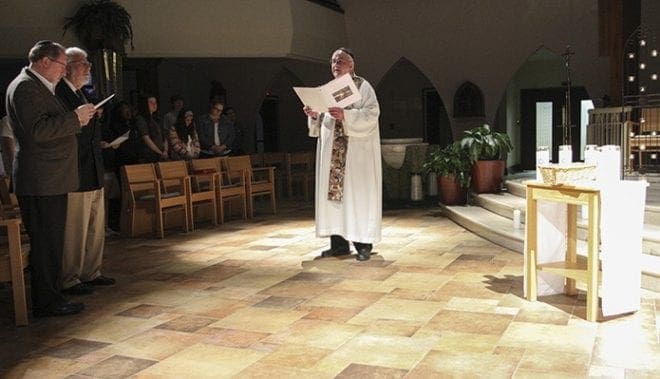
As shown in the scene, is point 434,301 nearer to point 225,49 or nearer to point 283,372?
point 283,372

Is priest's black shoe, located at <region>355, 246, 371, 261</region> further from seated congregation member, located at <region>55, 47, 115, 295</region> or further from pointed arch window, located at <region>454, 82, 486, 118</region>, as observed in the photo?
pointed arch window, located at <region>454, 82, 486, 118</region>

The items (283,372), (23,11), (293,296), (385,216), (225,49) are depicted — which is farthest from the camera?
(225,49)

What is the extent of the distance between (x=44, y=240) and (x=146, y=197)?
9.56 feet

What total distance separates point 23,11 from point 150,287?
5.63 metres

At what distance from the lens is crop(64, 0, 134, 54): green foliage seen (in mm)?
8375

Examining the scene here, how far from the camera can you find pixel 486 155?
7441mm

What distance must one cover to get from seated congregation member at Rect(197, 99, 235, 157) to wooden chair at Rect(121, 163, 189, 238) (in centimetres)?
122

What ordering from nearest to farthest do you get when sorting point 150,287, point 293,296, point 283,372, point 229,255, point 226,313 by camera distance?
point 283,372
point 226,313
point 293,296
point 150,287
point 229,255

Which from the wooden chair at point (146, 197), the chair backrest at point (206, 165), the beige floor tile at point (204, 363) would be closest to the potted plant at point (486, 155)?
the chair backrest at point (206, 165)

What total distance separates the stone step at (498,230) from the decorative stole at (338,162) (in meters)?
1.47

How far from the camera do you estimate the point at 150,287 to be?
4.47 m

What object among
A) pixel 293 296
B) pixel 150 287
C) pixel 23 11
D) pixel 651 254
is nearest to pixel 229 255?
pixel 150 287

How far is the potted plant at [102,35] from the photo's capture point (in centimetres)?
839

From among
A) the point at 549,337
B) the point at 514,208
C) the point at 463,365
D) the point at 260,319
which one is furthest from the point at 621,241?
the point at 514,208
